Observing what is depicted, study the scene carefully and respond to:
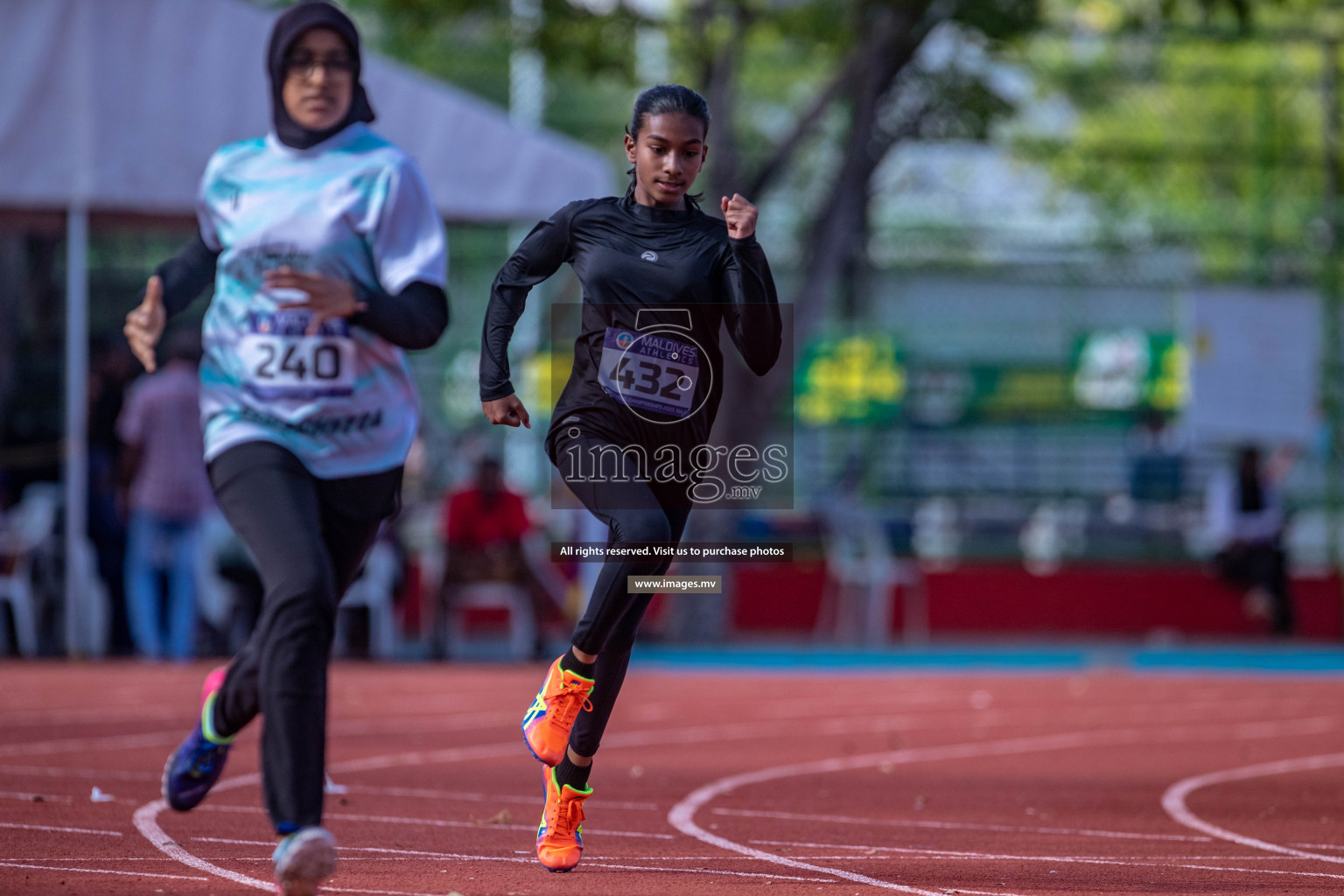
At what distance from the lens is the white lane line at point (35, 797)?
6.49m

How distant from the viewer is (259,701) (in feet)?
14.1

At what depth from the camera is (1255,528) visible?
17.0m

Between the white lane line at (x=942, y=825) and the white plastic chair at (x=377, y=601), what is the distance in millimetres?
7870

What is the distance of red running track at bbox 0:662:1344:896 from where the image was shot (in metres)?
5.11

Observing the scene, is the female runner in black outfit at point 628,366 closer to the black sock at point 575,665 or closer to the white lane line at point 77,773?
the black sock at point 575,665

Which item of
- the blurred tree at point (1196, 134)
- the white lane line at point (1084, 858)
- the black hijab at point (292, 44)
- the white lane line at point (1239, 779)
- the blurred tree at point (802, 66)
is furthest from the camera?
the blurred tree at point (1196, 134)

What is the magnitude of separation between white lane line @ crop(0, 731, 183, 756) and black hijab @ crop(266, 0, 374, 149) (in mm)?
4333

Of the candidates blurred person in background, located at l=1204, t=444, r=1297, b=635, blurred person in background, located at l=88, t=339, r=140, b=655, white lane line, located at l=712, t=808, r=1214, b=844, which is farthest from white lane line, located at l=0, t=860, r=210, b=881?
blurred person in background, located at l=1204, t=444, r=1297, b=635

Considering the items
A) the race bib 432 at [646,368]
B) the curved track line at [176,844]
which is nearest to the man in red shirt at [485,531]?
the curved track line at [176,844]

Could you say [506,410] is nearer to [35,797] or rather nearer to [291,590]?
[291,590]

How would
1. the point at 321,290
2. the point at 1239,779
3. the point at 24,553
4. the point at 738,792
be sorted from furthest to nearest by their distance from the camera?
the point at 24,553 < the point at 1239,779 < the point at 738,792 < the point at 321,290

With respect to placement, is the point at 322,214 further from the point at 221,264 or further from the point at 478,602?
the point at 478,602

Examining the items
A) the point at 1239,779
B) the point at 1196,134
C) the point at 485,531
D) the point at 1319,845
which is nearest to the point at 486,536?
the point at 485,531

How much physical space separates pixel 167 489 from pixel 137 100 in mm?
2669
